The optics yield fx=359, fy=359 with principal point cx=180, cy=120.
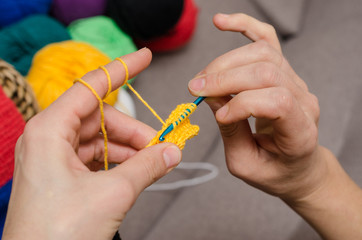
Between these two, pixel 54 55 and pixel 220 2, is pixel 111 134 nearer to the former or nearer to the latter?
pixel 54 55

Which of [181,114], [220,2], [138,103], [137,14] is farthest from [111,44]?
[181,114]

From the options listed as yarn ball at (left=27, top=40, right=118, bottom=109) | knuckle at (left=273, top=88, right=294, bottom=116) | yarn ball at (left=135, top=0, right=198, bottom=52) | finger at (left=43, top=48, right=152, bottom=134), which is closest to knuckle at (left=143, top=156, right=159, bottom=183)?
finger at (left=43, top=48, right=152, bottom=134)

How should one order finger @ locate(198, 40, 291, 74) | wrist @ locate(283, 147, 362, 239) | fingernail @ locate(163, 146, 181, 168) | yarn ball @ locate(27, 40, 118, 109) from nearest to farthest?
fingernail @ locate(163, 146, 181, 168), finger @ locate(198, 40, 291, 74), wrist @ locate(283, 147, 362, 239), yarn ball @ locate(27, 40, 118, 109)

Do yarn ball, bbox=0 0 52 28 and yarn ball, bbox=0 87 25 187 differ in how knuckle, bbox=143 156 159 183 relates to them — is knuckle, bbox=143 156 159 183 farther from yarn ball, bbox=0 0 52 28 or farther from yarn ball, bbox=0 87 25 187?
yarn ball, bbox=0 0 52 28

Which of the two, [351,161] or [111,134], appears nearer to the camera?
[111,134]

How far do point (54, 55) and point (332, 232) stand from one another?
0.95m

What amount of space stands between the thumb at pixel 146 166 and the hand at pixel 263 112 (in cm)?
13

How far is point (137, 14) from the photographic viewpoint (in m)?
1.37

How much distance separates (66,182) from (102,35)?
3.26ft

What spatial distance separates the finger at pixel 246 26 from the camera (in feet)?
2.45

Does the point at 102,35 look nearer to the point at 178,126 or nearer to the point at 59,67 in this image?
the point at 59,67

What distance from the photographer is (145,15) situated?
1364mm

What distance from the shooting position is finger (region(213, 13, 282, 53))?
0.75 metres

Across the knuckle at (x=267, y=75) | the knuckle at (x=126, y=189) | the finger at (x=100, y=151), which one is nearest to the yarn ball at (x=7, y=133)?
the finger at (x=100, y=151)
